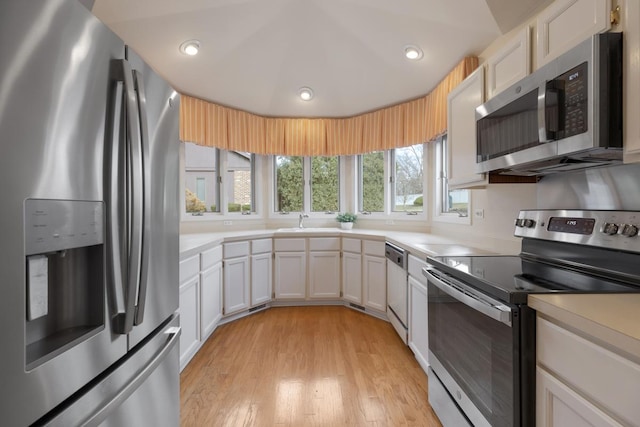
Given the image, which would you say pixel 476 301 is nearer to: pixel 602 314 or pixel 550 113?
pixel 602 314

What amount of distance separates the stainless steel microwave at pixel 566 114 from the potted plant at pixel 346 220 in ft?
7.59

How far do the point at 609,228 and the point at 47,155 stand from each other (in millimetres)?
1803

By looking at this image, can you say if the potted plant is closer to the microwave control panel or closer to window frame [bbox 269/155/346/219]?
window frame [bbox 269/155/346/219]

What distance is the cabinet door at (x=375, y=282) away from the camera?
9.94ft

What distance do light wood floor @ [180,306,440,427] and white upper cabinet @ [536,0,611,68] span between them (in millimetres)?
1890

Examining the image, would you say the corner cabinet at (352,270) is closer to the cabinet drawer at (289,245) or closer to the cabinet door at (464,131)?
the cabinet drawer at (289,245)

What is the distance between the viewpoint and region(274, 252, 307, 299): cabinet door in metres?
3.48

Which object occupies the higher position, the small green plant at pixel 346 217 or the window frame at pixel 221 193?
the window frame at pixel 221 193

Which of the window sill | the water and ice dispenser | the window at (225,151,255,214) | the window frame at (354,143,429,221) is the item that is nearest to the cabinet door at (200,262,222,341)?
the window at (225,151,255,214)

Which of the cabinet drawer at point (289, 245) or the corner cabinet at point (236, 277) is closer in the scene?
the corner cabinet at point (236, 277)

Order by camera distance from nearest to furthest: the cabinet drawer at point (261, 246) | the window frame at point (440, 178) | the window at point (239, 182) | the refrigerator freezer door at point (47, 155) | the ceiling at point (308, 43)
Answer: the refrigerator freezer door at point (47, 155), the ceiling at point (308, 43), the window frame at point (440, 178), the cabinet drawer at point (261, 246), the window at point (239, 182)

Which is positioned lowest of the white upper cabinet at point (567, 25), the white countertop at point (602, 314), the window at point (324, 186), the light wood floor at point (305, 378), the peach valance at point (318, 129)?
the light wood floor at point (305, 378)

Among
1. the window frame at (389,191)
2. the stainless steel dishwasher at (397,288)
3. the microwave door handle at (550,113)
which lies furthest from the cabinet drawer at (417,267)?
the window frame at (389,191)

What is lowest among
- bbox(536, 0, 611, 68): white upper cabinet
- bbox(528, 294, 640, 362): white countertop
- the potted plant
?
bbox(528, 294, 640, 362): white countertop
